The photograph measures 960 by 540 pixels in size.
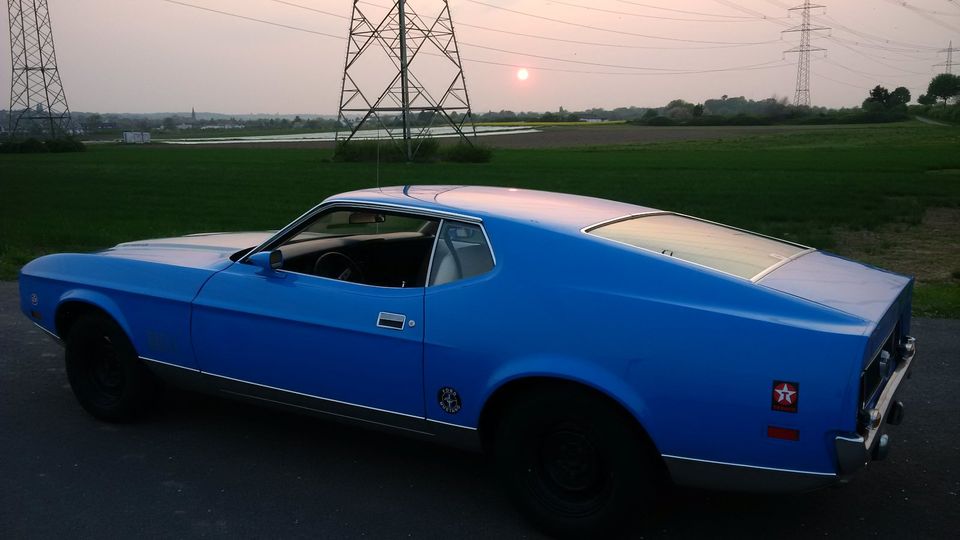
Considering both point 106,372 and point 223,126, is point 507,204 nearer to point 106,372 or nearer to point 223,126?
point 106,372

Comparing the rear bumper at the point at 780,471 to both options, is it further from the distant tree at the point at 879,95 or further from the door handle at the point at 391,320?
the distant tree at the point at 879,95

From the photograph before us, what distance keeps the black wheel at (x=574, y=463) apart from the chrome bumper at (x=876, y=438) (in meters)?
0.69

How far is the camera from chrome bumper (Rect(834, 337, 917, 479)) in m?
2.81

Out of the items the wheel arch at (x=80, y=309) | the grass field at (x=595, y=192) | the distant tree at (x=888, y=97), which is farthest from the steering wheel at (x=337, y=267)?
the distant tree at (x=888, y=97)

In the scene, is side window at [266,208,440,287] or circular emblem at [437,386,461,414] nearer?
circular emblem at [437,386,461,414]

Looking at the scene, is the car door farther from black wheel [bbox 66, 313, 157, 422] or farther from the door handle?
black wheel [bbox 66, 313, 157, 422]

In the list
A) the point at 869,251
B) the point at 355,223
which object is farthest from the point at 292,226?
the point at 869,251

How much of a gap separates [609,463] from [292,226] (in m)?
1.98

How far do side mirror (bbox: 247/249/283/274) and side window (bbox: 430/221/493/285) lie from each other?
826 millimetres

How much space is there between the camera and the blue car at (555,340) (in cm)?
292

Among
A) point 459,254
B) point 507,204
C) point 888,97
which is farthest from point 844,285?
point 888,97

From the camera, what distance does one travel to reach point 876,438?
3.09 meters

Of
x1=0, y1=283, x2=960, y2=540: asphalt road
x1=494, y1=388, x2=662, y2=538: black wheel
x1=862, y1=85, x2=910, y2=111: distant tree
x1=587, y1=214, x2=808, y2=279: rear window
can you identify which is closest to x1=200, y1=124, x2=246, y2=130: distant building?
x1=862, y1=85, x2=910, y2=111: distant tree

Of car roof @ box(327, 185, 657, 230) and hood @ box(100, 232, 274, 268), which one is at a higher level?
car roof @ box(327, 185, 657, 230)
